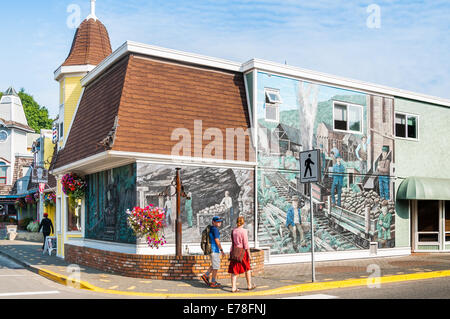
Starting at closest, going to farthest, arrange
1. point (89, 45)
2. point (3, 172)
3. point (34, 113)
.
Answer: point (89, 45) < point (3, 172) < point (34, 113)

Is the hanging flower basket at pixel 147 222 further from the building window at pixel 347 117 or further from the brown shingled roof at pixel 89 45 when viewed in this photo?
the brown shingled roof at pixel 89 45

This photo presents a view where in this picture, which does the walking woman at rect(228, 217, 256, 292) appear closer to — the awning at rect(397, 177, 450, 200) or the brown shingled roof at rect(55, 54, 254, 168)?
the brown shingled roof at rect(55, 54, 254, 168)

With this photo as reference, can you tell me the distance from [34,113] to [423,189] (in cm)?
5548

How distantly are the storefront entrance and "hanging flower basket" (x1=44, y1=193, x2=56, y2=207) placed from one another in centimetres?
1939

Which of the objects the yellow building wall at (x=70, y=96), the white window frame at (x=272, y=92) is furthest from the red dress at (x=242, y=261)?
the yellow building wall at (x=70, y=96)

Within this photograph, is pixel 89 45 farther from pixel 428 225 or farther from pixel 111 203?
pixel 428 225

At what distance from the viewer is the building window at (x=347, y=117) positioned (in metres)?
17.7

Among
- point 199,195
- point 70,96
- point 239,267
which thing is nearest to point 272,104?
point 199,195

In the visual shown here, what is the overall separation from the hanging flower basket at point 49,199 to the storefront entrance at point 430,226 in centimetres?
1939

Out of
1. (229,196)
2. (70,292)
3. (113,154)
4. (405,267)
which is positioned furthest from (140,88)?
(405,267)

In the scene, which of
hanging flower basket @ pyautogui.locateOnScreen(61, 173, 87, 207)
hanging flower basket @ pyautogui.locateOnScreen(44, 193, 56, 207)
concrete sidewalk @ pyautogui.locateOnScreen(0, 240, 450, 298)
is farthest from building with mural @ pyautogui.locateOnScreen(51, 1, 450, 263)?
hanging flower basket @ pyautogui.locateOnScreen(44, 193, 56, 207)

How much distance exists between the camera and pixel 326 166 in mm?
17156

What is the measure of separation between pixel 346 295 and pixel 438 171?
42.3 feet

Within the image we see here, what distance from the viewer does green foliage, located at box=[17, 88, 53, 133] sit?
6181 centimetres
